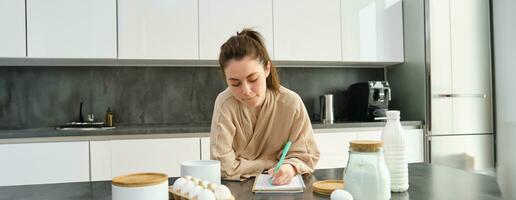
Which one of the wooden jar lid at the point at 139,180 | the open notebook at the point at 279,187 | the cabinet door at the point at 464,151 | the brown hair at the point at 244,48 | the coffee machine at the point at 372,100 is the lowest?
the cabinet door at the point at 464,151

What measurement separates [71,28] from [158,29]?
55 centimetres

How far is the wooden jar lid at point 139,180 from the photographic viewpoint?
799 millimetres

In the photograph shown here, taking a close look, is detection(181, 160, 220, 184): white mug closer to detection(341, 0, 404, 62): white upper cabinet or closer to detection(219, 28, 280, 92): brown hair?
detection(219, 28, 280, 92): brown hair

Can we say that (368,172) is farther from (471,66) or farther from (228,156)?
(471,66)

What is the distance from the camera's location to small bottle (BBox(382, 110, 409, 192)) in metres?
1.00

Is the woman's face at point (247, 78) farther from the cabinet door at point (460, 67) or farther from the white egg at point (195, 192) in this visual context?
the cabinet door at point (460, 67)

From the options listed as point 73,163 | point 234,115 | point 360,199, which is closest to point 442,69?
point 234,115

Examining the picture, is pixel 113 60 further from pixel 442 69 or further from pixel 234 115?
pixel 442 69

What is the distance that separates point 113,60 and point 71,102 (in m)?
0.49

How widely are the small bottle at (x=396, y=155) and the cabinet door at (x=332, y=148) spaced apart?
169cm

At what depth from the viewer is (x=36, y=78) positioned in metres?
2.86

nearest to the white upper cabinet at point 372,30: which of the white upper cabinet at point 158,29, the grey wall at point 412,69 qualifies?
the grey wall at point 412,69

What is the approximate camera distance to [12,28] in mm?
2502

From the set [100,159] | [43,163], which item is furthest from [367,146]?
[43,163]
